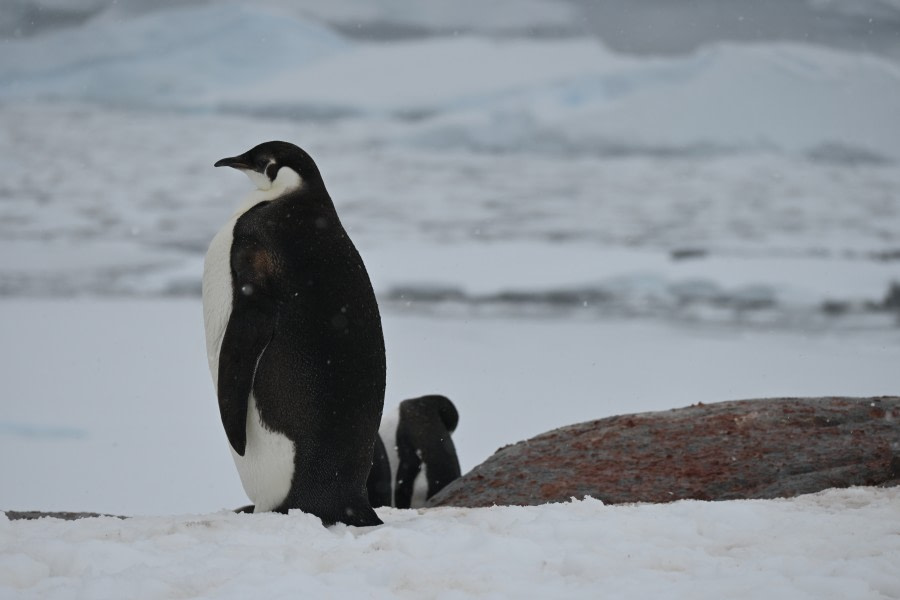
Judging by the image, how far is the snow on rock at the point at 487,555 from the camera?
93.1 inches

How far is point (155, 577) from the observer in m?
2.39

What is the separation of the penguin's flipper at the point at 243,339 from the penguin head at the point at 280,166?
1.11ft

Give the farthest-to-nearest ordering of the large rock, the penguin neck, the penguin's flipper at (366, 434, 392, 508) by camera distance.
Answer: the penguin's flipper at (366, 434, 392, 508) → the large rock → the penguin neck

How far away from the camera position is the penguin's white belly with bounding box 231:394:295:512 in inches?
131

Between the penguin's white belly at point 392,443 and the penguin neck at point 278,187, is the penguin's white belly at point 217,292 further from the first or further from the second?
the penguin's white belly at point 392,443

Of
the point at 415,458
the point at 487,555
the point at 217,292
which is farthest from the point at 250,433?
the point at 415,458

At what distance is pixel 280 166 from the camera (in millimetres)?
3535

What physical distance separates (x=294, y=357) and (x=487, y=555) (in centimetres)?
100

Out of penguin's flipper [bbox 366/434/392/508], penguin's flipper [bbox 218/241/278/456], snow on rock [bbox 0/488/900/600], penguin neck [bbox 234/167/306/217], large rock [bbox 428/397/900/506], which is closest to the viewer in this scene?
snow on rock [bbox 0/488/900/600]

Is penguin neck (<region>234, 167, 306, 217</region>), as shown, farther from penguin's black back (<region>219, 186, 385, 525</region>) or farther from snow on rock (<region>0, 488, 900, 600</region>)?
snow on rock (<region>0, 488, 900, 600</region>)

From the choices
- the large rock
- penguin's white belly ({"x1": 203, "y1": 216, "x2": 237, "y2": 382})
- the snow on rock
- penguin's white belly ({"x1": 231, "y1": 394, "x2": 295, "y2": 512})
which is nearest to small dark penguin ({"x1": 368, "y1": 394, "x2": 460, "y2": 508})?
the large rock

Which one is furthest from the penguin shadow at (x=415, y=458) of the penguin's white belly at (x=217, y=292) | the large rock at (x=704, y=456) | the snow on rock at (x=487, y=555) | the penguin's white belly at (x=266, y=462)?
the snow on rock at (x=487, y=555)


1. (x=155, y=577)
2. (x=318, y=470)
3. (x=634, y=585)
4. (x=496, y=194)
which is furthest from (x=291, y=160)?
(x=496, y=194)

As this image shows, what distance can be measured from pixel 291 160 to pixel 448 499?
1.74 meters
